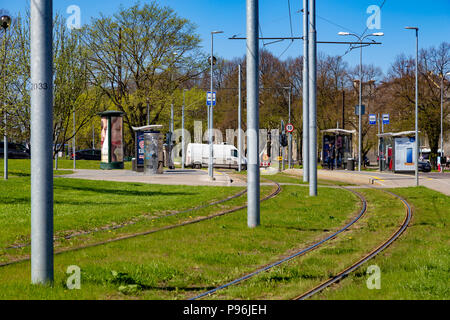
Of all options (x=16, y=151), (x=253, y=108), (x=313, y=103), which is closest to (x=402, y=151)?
(x=313, y=103)

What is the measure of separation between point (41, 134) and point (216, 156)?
43051 mm

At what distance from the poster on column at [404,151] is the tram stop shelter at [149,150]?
14390 mm

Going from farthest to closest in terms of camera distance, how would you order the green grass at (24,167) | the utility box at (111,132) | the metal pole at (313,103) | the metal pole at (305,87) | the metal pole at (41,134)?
the utility box at (111,132) → the green grass at (24,167) → the metal pole at (305,87) → the metal pole at (313,103) → the metal pole at (41,134)

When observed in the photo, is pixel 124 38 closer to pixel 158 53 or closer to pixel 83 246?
pixel 158 53

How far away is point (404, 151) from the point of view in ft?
114

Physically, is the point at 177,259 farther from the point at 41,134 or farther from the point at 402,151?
the point at 402,151

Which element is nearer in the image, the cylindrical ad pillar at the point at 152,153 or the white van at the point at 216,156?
the cylindrical ad pillar at the point at 152,153

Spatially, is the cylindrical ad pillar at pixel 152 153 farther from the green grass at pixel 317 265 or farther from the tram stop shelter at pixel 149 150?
the green grass at pixel 317 265

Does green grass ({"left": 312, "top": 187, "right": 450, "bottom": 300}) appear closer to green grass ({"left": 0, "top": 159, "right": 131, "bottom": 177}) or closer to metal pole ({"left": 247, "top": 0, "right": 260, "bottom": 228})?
metal pole ({"left": 247, "top": 0, "right": 260, "bottom": 228})

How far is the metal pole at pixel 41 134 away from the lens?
6.27 m

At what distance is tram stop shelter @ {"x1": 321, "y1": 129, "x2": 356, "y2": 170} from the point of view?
4159cm

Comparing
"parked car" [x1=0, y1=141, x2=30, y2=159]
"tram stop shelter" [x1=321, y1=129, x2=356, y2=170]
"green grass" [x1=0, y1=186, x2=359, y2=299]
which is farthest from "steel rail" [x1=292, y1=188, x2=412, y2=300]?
"parked car" [x1=0, y1=141, x2=30, y2=159]

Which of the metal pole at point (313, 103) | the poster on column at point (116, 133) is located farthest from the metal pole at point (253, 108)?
the poster on column at point (116, 133)

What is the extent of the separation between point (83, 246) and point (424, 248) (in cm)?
563
